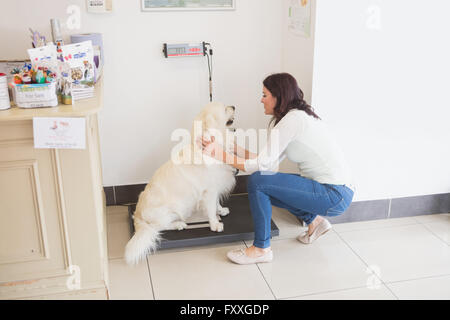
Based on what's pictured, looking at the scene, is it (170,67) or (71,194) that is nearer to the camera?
(71,194)

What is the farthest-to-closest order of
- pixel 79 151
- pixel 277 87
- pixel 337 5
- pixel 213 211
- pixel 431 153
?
pixel 431 153 < pixel 213 211 < pixel 337 5 < pixel 277 87 < pixel 79 151

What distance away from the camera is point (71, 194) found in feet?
6.41

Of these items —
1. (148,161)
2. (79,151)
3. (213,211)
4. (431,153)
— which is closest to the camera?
(79,151)

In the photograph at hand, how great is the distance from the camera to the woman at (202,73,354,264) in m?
2.30

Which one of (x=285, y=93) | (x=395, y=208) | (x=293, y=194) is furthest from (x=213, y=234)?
(x=395, y=208)

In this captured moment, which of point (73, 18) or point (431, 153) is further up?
point (73, 18)

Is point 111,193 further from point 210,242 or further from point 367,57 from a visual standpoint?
point 367,57

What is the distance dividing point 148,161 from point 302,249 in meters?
1.24

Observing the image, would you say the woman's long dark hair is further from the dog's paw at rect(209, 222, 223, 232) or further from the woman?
the dog's paw at rect(209, 222, 223, 232)

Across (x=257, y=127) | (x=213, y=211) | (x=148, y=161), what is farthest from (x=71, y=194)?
(x=257, y=127)

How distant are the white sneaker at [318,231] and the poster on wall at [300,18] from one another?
1.11 meters

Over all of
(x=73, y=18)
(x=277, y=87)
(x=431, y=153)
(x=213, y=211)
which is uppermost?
(x=73, y=18)

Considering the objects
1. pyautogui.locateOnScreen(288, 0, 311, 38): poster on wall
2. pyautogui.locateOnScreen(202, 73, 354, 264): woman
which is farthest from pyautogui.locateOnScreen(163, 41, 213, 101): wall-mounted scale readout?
pyautogui.locateOnScreen(202, 73, 354, 264): woman

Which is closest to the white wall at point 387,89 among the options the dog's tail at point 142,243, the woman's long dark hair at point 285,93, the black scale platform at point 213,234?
the woman's long dark hair at point 285,93
